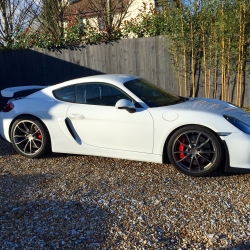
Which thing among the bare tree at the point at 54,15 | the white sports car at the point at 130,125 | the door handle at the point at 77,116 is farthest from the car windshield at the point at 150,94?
the bare tree at the point at 54,15

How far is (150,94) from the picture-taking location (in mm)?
5082

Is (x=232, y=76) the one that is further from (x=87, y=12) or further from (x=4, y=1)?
(x=4, y=1)

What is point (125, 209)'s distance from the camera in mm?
3584

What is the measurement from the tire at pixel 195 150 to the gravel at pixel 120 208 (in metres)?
0.14

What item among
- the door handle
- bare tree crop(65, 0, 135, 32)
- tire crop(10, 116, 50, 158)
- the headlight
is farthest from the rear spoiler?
bare tree crop(65, 0, 135, 32)

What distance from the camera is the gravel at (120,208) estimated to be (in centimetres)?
299

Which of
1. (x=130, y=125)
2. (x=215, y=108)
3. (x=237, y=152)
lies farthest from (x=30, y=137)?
(x=237, y=152)

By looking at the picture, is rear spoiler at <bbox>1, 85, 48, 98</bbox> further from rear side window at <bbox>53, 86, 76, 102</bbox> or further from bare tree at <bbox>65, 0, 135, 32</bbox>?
bare tree at <bbox>65, 0, 135, 32</bbox>

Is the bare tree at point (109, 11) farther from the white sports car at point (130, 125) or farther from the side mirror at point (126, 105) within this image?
the side mirror at point (126, 105)

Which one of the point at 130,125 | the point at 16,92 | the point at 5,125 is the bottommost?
the point at 5,125

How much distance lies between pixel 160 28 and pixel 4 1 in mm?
8691

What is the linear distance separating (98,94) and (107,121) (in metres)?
0.50

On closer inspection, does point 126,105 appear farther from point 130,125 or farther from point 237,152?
point 237,152

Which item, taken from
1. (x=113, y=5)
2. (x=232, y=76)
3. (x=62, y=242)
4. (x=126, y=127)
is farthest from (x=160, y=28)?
(x=62, y=242)
